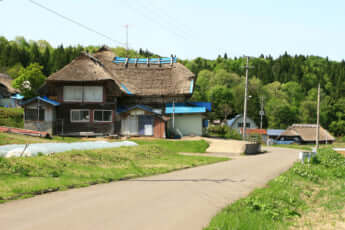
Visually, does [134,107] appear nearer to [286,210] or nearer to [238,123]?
[286,210]

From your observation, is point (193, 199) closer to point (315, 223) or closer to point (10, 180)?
point (315, 223)

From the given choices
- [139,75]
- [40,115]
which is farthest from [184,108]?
[40,115]

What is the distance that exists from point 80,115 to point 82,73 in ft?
14.7

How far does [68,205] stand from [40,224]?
1.67 metres

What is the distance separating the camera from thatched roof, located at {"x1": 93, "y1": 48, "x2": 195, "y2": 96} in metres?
40.4

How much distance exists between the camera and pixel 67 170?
520 inches

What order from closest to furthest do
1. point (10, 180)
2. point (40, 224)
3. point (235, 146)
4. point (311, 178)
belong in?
1. point (40, 224)
2. point (10, 180)
3. point (311, 178)
4. point (235, 146)

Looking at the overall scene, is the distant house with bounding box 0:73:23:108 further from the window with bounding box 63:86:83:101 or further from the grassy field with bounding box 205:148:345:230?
the grassy field with bounding box 205:148:345:230

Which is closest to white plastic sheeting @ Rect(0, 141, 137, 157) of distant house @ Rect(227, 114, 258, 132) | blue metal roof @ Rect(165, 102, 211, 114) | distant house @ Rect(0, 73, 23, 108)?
blue metal roof @ Rect(165, 102, 211, 114)

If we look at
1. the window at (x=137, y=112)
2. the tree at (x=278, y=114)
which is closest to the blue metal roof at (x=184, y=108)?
the window at (x=137, y=112)

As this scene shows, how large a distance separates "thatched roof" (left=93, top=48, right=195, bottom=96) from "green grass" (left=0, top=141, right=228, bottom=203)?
21.3m

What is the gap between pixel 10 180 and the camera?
10.6 meters

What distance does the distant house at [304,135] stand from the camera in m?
71.9

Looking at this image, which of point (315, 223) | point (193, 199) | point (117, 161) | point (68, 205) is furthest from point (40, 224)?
point (117, 161)
